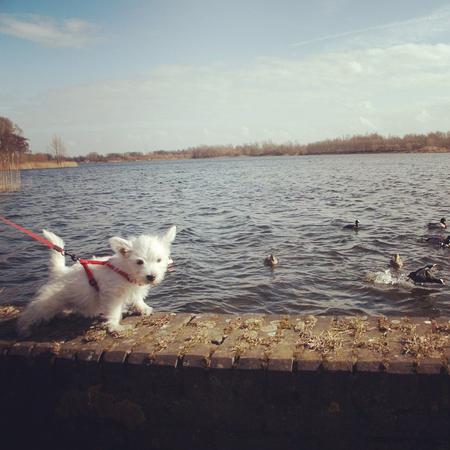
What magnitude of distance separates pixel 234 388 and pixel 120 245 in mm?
2052

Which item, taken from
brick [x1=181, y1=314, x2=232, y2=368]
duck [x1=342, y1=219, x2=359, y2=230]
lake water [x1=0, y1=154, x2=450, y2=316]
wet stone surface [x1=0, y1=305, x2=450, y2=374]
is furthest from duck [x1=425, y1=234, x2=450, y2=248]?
brick [x1=181, y1=314, x2=232, y2=368]

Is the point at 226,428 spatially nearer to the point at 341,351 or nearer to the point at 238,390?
the point at 238,390

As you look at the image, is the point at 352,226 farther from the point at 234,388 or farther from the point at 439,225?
the point at 234,388

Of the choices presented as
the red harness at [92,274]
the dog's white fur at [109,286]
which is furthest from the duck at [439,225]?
the red harness at [92,274]

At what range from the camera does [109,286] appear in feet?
15.0

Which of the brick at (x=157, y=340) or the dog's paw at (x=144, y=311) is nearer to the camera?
the brick at (x=157, y=340)

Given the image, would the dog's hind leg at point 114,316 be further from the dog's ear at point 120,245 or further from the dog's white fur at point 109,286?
the dog's ear at point 120,245

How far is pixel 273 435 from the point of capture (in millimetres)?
3420

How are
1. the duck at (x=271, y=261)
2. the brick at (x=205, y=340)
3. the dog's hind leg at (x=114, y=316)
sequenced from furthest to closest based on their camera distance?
1. the duck at (x=271, y=261)
2. the dog's hind leg at (x=114, y=316)
3. the brick at (x=205, y=340)

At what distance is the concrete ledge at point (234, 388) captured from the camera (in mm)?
3246

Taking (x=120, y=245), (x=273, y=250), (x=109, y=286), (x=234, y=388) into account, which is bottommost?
(x=273, y=250)

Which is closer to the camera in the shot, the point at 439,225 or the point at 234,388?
the point at 234,388

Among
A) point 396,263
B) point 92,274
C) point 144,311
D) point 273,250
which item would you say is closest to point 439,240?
point 396,263

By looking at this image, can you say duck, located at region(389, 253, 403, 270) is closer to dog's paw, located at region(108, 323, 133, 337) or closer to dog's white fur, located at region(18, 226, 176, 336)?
dog's white fur, located at region(18, 226, 176, 336)
